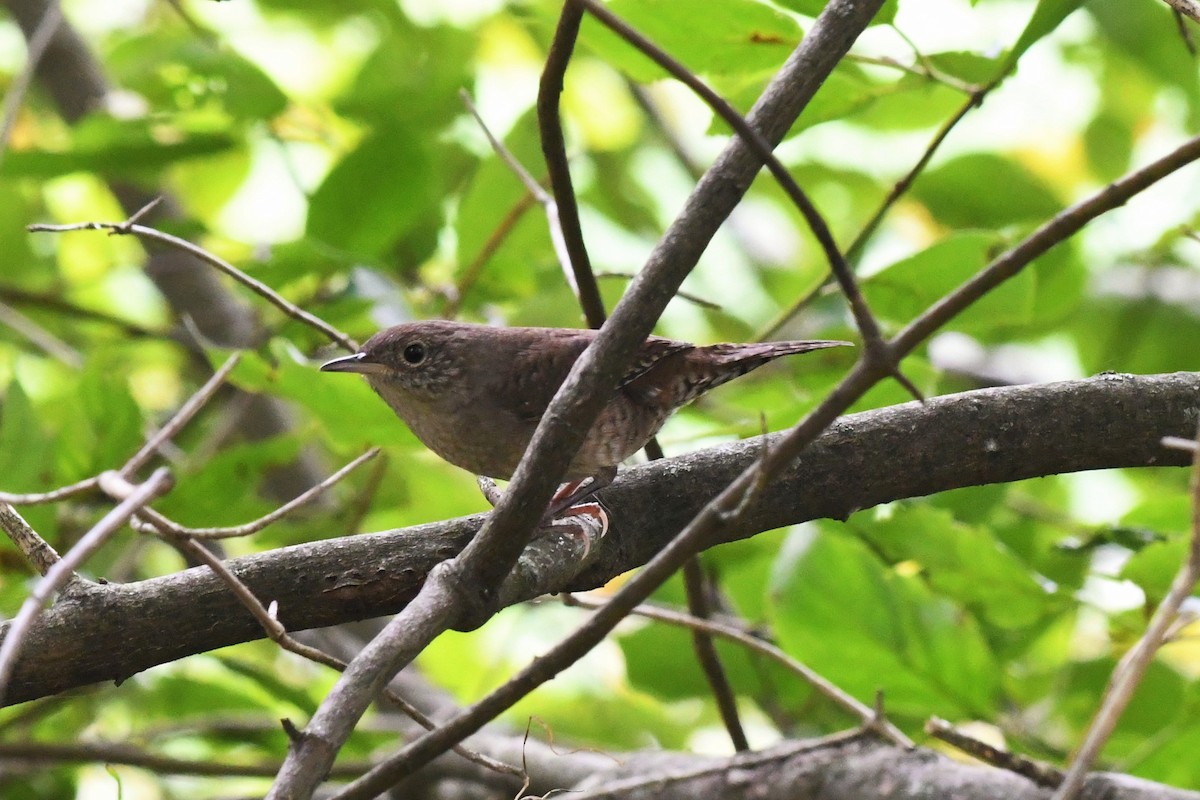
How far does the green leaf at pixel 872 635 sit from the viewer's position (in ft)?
8.53

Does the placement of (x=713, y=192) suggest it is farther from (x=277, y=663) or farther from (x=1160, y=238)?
(x=277, y=663)

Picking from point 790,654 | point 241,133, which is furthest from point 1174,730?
point 241,133

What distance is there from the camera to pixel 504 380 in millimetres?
2695

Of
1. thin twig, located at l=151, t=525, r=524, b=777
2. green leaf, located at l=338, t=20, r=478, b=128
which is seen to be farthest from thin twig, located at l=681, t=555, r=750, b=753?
green leaf, located at l=338, t=20, r=478, b=128

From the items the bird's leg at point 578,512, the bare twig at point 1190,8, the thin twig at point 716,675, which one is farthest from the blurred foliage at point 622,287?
the bare twig at point 1190,8

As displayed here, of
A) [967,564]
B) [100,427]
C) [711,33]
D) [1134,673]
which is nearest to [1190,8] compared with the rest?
[711,33]

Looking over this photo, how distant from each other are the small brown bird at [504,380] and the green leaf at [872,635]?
1.45 feet

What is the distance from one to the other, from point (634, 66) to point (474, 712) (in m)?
1.63

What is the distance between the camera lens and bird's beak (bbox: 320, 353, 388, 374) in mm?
2633

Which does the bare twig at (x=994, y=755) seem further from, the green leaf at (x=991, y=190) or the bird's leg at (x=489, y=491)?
the green leaf at (x=991, y=190)

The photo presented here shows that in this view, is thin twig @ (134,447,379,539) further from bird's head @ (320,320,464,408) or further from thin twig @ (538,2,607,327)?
thin twig @ (538,2,607,327)

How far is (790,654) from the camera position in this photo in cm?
266

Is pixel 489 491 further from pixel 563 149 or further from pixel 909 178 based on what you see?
pixel 909 178

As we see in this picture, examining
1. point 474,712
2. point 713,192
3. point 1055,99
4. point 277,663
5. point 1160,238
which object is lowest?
point 474,712
